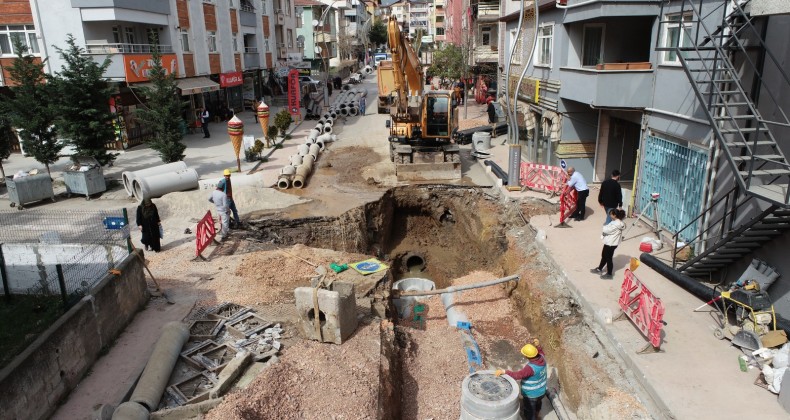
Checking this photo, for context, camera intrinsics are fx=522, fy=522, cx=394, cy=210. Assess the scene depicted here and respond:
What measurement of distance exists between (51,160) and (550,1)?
1894 centimetres

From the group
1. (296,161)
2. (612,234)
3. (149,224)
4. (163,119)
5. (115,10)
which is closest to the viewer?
(612,234)

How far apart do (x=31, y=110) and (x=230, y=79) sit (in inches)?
740

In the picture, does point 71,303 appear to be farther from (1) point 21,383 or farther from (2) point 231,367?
(2) point 231,367

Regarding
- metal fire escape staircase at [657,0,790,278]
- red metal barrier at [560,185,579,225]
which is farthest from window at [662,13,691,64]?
red metal barrier at [560,185,579,225]

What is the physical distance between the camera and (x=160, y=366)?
809cm

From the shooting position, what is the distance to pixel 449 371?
1045 centimetres

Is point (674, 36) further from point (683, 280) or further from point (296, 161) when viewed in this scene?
point (296, 161)

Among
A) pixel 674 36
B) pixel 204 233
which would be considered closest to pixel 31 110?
pixel 204 233

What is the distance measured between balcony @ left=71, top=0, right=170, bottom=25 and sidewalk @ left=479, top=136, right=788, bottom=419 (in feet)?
72.4

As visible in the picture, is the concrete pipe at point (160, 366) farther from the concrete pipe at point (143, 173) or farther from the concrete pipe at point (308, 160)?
the concrete pipe at point (308, 160)

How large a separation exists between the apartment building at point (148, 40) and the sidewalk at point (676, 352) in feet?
67.5

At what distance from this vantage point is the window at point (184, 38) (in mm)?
30203

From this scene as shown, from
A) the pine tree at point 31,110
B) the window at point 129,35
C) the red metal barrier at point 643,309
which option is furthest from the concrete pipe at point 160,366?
the window at point 129,35

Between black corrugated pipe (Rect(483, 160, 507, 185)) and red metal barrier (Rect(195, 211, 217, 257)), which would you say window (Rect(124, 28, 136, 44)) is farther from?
black corrugated pipe (Rect(483, 160, 507, 185))
